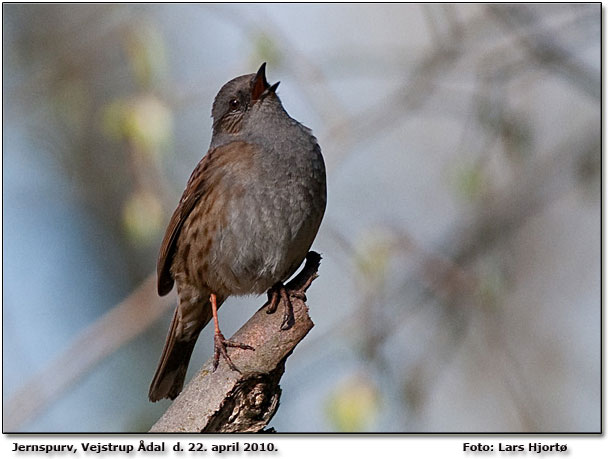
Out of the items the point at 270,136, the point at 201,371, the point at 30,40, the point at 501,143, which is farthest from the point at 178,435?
the point at 30,40

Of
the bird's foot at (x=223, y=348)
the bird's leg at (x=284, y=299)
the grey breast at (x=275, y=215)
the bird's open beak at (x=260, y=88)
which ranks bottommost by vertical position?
the bird's foot at (x=223, y=348)

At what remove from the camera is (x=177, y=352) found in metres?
5.47

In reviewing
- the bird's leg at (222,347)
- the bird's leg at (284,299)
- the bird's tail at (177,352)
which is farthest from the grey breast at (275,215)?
the bird's tail at (177,352)

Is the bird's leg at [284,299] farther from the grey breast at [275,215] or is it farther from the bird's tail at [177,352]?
the bird's tail at [177,352]

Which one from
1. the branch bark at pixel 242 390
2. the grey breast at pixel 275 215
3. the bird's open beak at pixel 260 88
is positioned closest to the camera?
the branch bark at pixel 242 390

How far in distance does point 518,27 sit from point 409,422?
2.47 metres

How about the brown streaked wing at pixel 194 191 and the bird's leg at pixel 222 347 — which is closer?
the bird's leg at pixel 222 347

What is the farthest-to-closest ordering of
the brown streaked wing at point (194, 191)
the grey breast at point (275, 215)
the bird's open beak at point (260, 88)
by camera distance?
1. the bird's open beak at point (260, 88)
2. the brown streaked wing at point (194, 191)
3. the grey breast at point (275, 215)

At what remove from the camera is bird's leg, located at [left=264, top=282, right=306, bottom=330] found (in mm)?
4082

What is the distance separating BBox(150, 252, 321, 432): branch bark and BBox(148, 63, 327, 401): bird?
28cm

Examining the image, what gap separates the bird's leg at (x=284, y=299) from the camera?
13.4 ft

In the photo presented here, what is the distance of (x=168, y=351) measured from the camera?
5438 millimetres

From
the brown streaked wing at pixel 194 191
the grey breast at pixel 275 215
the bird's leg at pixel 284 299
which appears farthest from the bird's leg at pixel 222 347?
the brown streaked wing at pixel 194 191

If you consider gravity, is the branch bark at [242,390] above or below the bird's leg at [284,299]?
below
